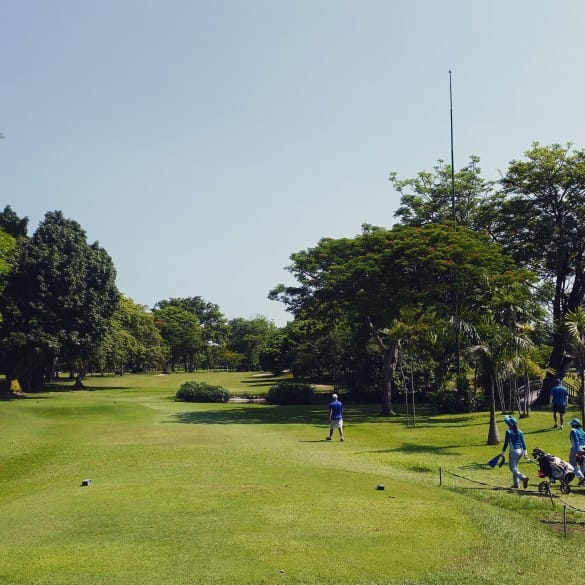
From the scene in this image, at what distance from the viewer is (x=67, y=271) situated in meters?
59.1

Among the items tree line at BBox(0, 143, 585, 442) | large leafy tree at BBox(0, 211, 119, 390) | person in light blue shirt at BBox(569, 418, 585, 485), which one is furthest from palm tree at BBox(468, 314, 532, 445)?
large leafy tree at BBox(0, 211, 119, 390)

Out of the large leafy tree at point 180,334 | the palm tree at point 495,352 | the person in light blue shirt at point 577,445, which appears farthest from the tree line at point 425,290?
the large leafy tree at point 180,334

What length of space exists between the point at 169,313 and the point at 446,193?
95.2 metres

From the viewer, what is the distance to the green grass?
33.4ft

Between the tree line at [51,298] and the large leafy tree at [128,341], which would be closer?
the tree line at [51,298]

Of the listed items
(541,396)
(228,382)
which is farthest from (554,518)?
(228,382)

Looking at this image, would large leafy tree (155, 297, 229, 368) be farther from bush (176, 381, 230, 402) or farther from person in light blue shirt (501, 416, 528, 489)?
person in light blue shirt (501, 416, 528, 489)

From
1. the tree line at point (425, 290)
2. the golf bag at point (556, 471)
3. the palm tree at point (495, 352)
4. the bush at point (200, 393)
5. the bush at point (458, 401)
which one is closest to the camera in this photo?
the golf bag at point (556, 471)

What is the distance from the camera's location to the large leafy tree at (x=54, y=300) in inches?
2218

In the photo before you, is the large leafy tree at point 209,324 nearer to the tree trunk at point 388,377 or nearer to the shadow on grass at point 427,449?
the tree trunk at point 388,377

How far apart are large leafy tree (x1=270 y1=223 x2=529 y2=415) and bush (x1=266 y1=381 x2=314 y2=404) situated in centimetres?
1292

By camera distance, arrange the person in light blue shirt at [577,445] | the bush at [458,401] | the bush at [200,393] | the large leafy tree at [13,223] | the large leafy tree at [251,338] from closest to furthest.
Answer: the person in light blue shirt at [577,445], the bush at [458,401], the bush at [200,393], the large leafy tree at [13,223], the large leafy tree at [251,338]

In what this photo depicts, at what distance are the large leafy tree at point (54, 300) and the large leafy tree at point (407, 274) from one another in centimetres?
2593

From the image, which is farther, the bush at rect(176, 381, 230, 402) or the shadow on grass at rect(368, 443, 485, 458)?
the bush at rect(176, 381, 230, 402)
